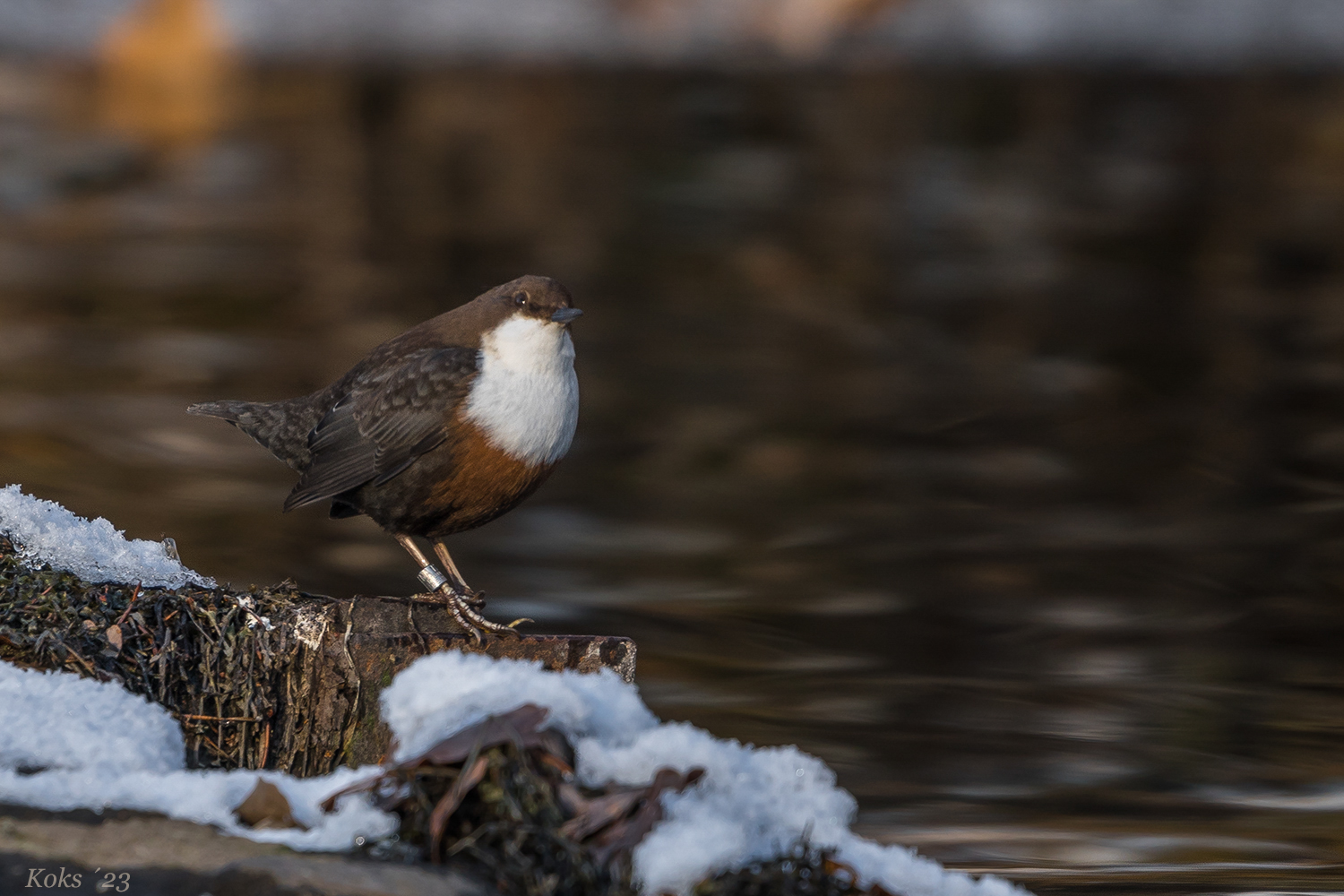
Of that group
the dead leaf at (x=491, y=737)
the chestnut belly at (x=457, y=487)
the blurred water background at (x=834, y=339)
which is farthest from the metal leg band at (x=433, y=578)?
the blurred water background at (x=834, y=339)

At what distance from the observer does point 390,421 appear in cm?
396

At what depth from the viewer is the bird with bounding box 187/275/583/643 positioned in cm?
383

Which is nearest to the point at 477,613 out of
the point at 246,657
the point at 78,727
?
the point at 246,657

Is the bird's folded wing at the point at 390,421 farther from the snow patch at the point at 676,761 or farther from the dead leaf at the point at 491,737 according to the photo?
the dead leaf at the point at 491,737

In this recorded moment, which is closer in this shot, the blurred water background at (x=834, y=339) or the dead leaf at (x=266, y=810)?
the dead leaf at (x=266, y=810)

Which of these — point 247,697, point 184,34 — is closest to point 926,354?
point 247,697

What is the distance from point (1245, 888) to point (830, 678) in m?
2.23

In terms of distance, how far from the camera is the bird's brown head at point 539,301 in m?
3.89

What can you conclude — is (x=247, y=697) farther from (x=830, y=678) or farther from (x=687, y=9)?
(x=687, y=9)

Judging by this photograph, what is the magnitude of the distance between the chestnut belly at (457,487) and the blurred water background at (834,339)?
1797 mm

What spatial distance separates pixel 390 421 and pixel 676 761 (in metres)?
1.59

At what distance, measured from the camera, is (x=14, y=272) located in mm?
14312

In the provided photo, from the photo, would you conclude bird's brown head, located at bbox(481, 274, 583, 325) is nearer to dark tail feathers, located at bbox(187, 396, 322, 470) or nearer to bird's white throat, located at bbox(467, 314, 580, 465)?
bird's white throat, located at bbox(467, 314, 580, 465)

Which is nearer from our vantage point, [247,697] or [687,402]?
[247,697]
